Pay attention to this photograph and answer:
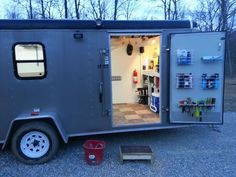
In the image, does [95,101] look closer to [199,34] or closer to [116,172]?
[116,172]

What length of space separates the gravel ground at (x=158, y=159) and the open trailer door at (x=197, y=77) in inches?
22.0

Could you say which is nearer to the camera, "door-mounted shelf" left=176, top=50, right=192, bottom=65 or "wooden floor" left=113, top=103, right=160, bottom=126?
"door-mounted shelf" left=176, top=50, right=192, bottom=65

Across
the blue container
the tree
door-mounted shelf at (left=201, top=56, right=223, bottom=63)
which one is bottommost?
the blue container

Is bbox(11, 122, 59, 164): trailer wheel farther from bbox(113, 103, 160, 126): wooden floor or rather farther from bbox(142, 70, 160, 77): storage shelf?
bbox(142, 70, 160, 77): storage shelf

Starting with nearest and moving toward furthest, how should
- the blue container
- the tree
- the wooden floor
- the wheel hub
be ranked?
the wheel hub
the wooden floor
the blue container
the tree

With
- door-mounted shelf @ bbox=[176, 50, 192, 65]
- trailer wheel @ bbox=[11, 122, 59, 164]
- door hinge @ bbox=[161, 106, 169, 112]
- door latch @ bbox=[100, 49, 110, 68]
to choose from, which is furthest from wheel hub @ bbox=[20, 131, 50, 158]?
door-mounted shelf @ bbox=[176, 50, 192, 65]

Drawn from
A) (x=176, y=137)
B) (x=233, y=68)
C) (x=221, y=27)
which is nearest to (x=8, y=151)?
(x=176, y=137)

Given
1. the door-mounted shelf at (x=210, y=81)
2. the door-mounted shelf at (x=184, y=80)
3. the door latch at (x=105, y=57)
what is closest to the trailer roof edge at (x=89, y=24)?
the door latch at (x=105, y=57)

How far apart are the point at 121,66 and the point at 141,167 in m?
3.87

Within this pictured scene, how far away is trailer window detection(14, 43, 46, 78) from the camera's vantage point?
4.06 meters

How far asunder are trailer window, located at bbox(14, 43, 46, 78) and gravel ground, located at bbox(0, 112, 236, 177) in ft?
4.92

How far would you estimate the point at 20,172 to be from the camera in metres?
3.81

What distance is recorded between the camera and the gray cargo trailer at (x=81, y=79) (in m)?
4.08

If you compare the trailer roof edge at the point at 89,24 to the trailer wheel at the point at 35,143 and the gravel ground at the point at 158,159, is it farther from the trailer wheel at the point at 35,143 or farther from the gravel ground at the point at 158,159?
the gravel ground at the point at 158,159
